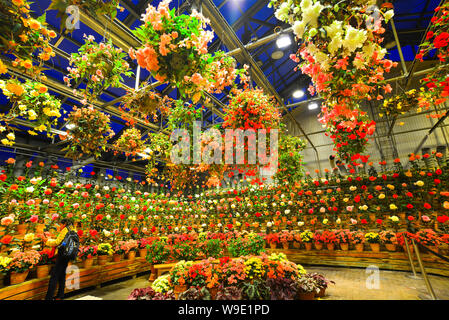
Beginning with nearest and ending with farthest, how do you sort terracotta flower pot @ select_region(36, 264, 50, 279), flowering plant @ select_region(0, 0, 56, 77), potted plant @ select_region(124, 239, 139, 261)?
flowering plant @ select_region(0, 0, 56, 77) < terracotta flower pot @ select_region(36, 264, 50, 279) < potted plant @ select_region(124, 239, 139, 261)

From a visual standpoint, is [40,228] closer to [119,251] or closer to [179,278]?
[119,251]

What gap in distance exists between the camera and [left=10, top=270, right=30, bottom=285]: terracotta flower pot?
9.82ft

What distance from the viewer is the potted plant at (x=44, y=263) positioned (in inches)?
132

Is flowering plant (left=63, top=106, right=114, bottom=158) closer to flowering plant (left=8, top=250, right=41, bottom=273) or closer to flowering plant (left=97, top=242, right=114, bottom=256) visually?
flowering plant (left=8, top=250, right=41, bottom=273)

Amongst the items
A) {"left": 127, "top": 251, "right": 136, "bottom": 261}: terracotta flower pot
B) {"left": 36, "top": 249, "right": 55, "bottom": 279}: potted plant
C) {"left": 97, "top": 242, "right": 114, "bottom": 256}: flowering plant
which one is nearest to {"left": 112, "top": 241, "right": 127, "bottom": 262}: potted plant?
{"left": 127, "top": 251, "right": 136, "bottom": 261}: terracotta flower pot

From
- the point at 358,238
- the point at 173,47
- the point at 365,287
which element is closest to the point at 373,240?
the point at 358,238

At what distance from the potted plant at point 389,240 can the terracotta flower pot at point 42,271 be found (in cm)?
694

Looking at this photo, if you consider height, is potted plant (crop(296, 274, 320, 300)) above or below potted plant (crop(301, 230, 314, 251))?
below

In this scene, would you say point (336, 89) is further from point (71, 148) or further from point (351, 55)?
point (71, 148)

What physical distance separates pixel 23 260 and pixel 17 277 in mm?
237

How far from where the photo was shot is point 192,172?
3.44 metres

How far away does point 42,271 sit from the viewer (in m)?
3.37

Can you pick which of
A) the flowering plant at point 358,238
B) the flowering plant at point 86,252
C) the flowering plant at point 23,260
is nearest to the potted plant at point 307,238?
the flowering plant at point 358,238

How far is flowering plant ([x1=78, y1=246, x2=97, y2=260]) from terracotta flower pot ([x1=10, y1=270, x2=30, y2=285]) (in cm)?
100
